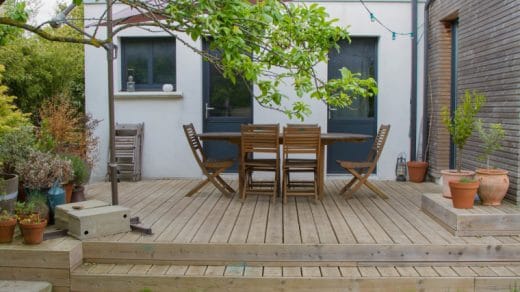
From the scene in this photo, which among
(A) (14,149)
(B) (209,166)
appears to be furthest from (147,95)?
(A) (14,149)

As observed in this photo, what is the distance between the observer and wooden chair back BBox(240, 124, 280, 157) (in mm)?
5750

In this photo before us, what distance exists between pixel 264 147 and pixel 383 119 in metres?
2.72

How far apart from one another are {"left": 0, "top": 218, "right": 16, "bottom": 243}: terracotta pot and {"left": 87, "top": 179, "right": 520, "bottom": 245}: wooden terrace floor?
2.34ft

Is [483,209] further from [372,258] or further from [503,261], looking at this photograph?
[372,258]

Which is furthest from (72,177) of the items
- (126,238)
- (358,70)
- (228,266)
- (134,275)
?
(358,70)

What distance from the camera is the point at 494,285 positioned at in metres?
3.92

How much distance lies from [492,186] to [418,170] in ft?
→ 8.71

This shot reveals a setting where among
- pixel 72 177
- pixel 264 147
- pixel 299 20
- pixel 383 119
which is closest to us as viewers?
pixel 299 20

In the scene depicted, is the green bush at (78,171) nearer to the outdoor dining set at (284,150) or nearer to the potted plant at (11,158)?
the potted plant at (11,158)

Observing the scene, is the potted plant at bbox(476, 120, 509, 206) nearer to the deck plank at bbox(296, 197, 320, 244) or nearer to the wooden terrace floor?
the wooden terrace floor

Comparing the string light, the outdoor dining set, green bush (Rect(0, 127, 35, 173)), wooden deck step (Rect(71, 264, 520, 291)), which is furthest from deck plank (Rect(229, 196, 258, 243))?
the string light

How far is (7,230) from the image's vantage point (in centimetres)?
425

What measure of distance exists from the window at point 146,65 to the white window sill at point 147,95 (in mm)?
196

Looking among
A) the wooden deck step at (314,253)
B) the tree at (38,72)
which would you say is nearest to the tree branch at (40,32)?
the wooden deck step at (314,253)
